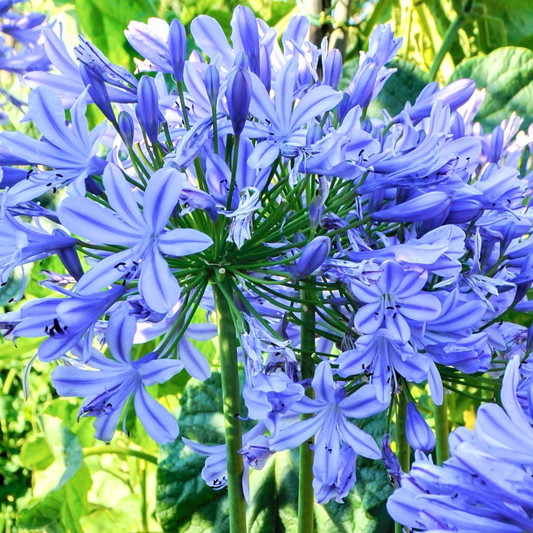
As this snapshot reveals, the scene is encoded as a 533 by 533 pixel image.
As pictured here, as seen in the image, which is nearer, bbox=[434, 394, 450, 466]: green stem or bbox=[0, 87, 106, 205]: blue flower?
bbox=[0, 87, 106, 205]: blue flower

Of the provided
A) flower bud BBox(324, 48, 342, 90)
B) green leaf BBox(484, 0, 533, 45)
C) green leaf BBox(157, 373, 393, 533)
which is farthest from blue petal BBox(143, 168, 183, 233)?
green leaf BBox(484, 0, 533, 45)

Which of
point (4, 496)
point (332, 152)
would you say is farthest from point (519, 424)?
point (4, 496)

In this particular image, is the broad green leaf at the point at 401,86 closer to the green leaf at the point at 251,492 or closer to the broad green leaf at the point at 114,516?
the green leaf at the point at 251,492

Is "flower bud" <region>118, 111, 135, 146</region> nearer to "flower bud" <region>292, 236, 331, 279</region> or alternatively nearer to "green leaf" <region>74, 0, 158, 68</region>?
"flower bud" <region>292, 236, 331, 279</region>

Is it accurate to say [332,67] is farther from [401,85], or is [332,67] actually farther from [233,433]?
[401,85]

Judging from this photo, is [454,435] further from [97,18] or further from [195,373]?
[97,18]

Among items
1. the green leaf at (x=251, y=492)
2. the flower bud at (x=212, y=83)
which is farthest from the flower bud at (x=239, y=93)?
the green leaf at (x=251, y=492)

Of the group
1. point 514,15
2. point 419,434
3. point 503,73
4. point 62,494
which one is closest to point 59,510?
point 62,494
